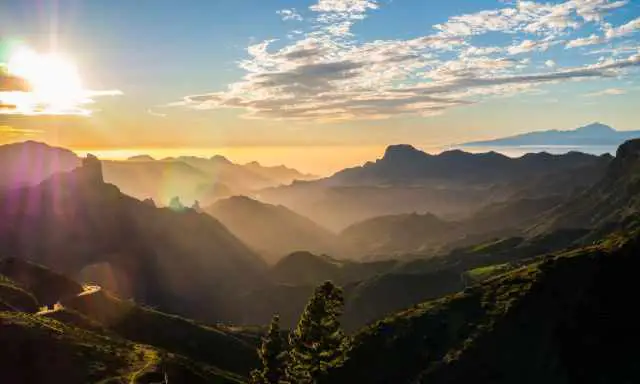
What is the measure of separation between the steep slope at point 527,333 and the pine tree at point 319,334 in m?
25.7

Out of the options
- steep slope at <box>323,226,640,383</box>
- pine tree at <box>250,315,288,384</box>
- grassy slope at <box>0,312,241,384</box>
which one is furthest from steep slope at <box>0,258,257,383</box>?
steep slope at <box>323,226,640,383</box>

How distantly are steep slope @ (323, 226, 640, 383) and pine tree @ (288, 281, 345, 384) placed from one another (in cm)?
2566

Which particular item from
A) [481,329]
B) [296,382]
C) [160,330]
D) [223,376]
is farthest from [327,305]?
[160,330]

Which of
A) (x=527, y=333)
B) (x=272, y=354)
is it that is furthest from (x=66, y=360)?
(x=527, y=333)

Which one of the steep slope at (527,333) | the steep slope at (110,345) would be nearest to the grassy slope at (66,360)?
A: the steep slope at (110,345)

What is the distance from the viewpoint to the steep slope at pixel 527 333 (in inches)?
3344

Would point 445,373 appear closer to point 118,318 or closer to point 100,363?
point 100,363

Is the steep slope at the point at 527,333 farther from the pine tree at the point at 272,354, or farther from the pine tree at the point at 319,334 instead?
the pine tree at the point at 319,334

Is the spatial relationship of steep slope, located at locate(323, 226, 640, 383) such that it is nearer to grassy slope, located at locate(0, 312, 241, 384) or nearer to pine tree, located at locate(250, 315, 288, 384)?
pine tree, located at locate(250, 315, 288, 384)

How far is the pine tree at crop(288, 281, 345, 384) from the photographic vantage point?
235 ft

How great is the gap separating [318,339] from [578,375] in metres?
42.0

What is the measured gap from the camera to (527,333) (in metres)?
91.4

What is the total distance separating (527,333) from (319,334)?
1601 inches

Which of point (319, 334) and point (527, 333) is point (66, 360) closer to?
point (319, 334)
